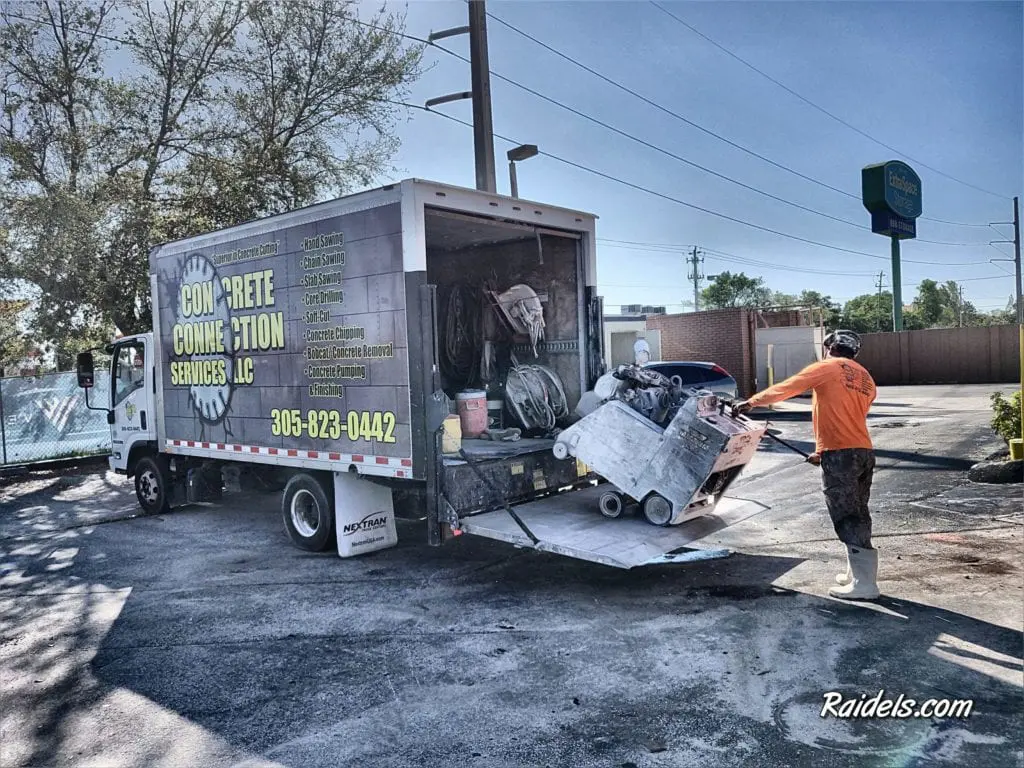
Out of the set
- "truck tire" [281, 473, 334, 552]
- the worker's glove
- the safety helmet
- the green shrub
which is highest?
the safety helmet

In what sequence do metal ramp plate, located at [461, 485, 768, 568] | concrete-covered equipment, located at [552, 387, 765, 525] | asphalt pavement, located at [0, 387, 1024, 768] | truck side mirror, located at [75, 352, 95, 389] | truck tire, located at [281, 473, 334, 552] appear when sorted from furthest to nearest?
truck side mirror, located at [75, 352, 95, 389]
truck tire, located at [281, 473, 334, 552]
concrete-covered equipment, located at [552, 387, 765, 525]
metal ramp plate, located at [461, 485, 768, 568]
asphalt pavement, located at [0, 387, 1024, 768]

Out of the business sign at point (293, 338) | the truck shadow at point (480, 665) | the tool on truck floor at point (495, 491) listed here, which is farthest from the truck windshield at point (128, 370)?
the tool on truck floor at point (495, 491)

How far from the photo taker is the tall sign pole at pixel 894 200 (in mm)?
29250

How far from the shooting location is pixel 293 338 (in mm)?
7527

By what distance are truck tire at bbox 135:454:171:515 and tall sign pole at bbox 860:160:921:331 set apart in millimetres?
27546

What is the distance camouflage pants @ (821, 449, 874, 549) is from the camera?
560 centimetres

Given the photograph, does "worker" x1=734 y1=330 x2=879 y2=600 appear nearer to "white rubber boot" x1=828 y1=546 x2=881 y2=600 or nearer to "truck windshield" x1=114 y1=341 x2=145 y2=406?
"white rubber boot" x1=828 y1=546 x2=881 y2=600

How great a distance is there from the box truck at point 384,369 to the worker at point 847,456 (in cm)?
113

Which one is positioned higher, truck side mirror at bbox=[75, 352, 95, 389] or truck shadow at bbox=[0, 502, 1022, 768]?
truck side mirror at bbox=[75, 352, 95, 389]

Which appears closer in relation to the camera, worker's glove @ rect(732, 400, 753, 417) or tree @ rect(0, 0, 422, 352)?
worker's glove @ rect(732, 400, 753, 417)

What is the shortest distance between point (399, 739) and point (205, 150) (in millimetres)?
14259

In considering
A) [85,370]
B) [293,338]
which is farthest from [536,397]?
[85,370]

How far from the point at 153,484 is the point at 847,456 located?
846 cm

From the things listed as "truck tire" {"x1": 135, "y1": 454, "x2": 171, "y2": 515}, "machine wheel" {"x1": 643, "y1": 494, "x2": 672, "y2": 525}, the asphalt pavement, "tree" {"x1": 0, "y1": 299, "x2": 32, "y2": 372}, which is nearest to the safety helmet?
"machine wheel" {"x1": 643, "y1": 494, "x2": 672, "y2": 525}
